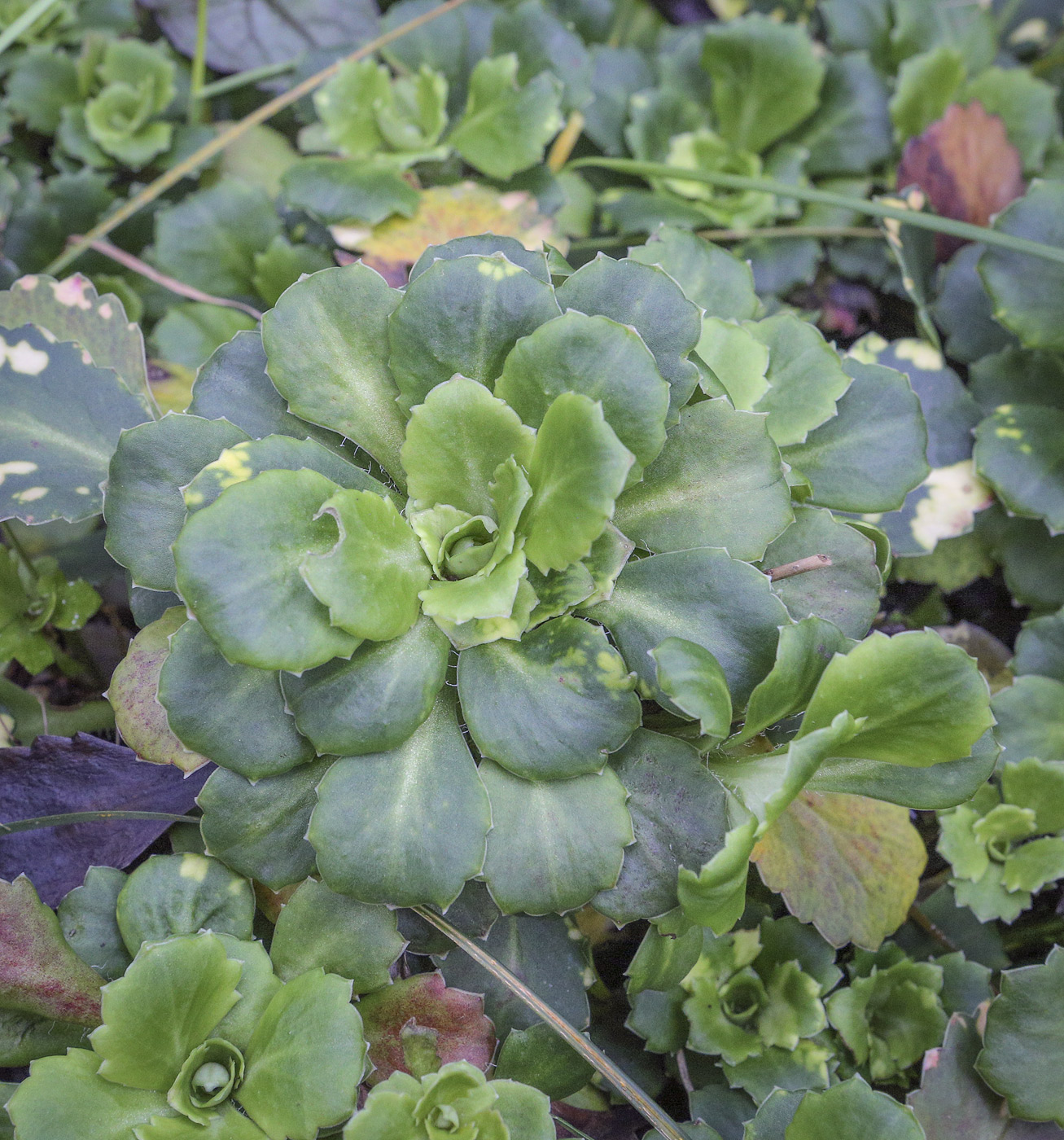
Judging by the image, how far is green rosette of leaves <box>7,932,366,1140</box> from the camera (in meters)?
0.83

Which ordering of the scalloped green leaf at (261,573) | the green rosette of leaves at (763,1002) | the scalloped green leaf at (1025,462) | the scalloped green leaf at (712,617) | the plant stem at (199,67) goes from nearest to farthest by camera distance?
1. the scalloped green leaf at (261,573)
2. the scalloped green leaf at (712,617)
3. the green rosette of leaves at (763,1002)
4. the scalloped green leaf at (1025,462)
5. the plant stem at (199,67)

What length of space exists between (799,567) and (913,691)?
17 cm

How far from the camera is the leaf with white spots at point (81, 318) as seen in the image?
1.17 metres

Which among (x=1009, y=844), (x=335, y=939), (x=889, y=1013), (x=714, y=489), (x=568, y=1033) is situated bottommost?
(x=889, y=1013)

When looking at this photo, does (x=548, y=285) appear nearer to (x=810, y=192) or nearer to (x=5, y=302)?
(x=810, y=192)

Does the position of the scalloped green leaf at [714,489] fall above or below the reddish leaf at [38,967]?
above

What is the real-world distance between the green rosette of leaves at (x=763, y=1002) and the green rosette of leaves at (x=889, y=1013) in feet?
0.11

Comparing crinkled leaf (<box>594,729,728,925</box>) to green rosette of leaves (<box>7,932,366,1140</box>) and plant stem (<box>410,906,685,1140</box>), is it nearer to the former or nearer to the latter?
plant stem (<box>410,906,685,1140</box>)

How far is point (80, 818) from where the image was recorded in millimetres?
1019

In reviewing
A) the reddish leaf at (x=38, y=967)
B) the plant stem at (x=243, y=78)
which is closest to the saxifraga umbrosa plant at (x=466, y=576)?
the reddish leaf at (x=38, y=967)

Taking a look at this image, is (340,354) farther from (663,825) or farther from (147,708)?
(663,825)

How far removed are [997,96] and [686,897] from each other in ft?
5.03

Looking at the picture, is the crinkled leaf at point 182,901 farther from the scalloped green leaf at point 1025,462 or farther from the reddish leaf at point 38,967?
the scalloped green leaf at point 1025,462

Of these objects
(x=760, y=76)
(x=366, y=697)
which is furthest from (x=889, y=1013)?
(x=760, y=76)
